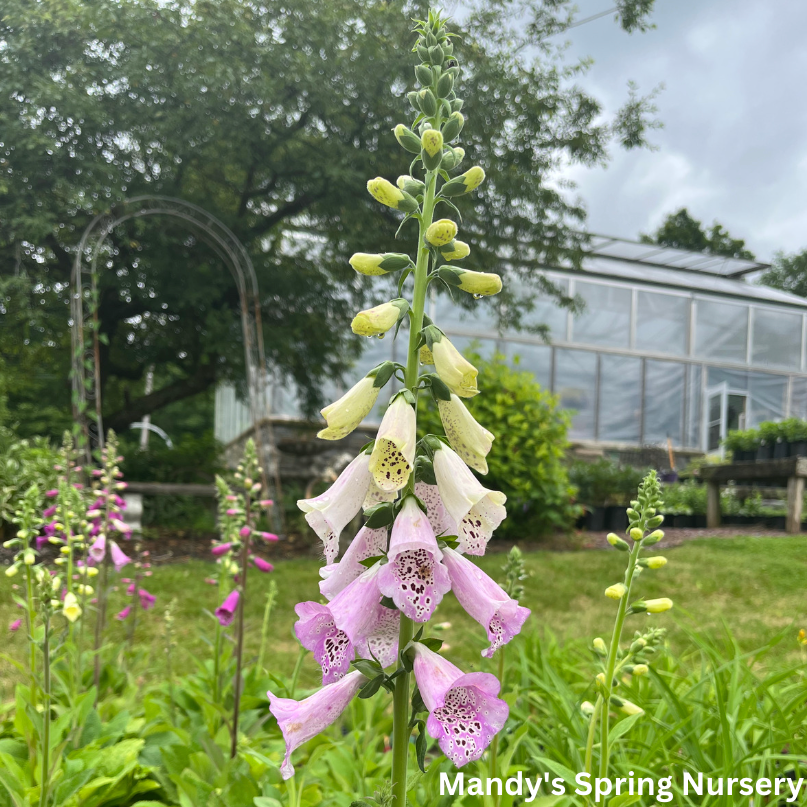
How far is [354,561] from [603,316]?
1692 cm

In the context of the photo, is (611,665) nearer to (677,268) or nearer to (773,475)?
(773,475)

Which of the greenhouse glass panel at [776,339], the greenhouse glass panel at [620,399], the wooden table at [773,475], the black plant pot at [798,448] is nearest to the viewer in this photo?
the wooden table at [773,475]

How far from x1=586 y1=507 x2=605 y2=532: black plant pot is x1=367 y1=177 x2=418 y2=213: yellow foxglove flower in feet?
32.6

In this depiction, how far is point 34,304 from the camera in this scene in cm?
929

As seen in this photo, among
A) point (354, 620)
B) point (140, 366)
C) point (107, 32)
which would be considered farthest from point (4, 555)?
point (354, 620)

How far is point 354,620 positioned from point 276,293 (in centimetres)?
987

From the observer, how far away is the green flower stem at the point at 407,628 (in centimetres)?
104

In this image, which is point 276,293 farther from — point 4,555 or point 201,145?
point 4,555

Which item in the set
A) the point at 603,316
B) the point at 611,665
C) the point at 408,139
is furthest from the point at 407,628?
the point at 603,316

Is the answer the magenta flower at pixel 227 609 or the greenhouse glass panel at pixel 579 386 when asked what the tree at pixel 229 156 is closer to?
the greenhouse glass panel at pixel 579 386

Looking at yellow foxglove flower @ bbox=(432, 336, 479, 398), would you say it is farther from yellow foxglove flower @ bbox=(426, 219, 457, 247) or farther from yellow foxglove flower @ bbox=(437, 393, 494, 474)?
yellow foxglove flower @ bbox=(426, 219, 457, 247)

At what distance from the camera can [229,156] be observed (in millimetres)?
9305

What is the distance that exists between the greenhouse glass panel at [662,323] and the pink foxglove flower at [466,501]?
17159 millimetres

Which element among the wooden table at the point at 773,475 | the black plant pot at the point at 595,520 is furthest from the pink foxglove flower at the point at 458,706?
the black plant pot at the point at 595,520
